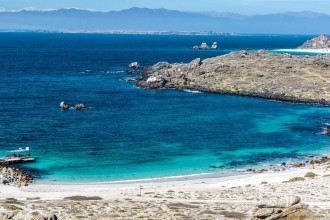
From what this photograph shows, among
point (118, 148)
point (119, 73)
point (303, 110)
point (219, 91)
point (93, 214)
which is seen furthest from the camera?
point (119, 73)

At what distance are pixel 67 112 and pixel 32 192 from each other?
55751 mm

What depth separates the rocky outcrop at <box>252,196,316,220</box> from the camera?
3244 cm

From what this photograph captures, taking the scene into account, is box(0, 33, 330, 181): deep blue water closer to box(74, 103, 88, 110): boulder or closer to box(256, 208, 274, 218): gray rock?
box(74, 103, 88, 110): boulder

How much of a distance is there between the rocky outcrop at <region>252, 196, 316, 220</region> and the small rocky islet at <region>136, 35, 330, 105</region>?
102232 millimetres

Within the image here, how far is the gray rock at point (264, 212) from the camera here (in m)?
33.2

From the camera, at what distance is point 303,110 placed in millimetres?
121000

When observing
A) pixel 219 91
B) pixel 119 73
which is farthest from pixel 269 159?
pixel 119 73

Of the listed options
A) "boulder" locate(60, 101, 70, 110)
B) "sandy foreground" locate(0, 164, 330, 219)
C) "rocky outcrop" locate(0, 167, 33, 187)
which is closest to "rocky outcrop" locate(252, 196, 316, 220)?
"sandy foreground" locate(0, 164, 330, 219)

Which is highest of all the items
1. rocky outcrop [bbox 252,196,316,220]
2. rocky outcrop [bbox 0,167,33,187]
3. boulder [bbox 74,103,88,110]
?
rocky outcrop [bbox 252,196,316,220]

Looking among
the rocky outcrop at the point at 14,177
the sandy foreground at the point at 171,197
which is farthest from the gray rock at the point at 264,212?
the rocky outcrop at the point at 14,177

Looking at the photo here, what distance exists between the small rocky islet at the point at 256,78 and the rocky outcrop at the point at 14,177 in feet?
290

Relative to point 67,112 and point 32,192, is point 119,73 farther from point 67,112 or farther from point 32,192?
point 32,192

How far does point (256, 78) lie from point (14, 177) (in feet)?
367

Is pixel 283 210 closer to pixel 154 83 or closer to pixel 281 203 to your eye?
pixel 281 203
